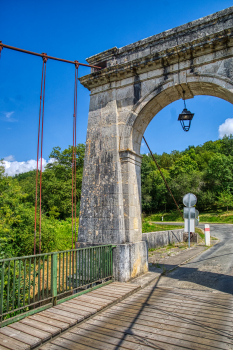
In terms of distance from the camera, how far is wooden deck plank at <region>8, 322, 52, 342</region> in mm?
2322

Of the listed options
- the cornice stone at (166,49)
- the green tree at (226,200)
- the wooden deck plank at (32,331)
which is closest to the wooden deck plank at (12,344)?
the wooden deck plank at (32,331)

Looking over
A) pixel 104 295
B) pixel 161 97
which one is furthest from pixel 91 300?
pixel 161 97

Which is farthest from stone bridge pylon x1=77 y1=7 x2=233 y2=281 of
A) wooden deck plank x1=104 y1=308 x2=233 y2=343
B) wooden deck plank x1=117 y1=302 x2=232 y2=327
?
wooden deck plank x1=104 y1=308 x2=233 y2=343

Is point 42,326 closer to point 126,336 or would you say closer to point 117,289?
point 126,336

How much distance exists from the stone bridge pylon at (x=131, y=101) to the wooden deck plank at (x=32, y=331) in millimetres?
2047

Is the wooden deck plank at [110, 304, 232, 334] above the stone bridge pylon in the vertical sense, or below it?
below

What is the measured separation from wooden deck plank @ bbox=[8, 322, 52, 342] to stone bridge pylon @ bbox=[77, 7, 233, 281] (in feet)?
6.71

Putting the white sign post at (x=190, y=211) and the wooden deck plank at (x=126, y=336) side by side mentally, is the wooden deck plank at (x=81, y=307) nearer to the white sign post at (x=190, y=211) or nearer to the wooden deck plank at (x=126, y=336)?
the wooden deck plank at (x=126, y=336)

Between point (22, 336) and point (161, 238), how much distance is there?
7.51 metres

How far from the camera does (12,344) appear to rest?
85.4 inches

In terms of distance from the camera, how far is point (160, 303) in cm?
331

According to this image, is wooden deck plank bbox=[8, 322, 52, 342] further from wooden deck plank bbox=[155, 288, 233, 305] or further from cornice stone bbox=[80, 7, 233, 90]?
cornice stone bbox=[80, 7, 233, 90]

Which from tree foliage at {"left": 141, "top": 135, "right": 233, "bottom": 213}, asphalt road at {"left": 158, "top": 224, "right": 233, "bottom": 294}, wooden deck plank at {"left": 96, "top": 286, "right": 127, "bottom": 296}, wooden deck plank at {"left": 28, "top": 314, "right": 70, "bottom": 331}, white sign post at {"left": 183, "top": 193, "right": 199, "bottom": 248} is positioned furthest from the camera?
tree foliage at {"left": 141, "top": 135, "right": 233, "bottom": 213}

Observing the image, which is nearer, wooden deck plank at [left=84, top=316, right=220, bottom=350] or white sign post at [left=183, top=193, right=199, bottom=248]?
wooden deck plank at [left=84, top=316, right=220, bottom=350]
